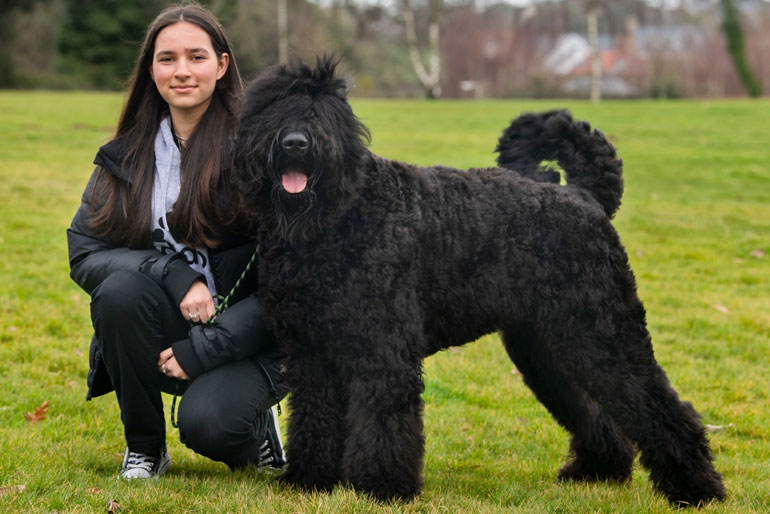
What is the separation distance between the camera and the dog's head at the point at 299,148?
3.20 metres

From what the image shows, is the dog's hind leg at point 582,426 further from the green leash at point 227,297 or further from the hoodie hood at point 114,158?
the hoodie hood at point 114,158

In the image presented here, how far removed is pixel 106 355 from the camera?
3811mm

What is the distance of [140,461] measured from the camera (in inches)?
155

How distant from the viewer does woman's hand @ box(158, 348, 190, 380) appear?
3.81 metres

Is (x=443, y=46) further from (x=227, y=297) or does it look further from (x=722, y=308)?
(x=227, y=297)

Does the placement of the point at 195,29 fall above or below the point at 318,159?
above

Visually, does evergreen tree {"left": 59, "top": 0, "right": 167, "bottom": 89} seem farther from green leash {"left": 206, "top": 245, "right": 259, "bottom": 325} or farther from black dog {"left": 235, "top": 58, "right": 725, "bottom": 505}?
black dog {"left": 235, "top": 58, "right": 725, "bottom": 505}

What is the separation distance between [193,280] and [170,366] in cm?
43

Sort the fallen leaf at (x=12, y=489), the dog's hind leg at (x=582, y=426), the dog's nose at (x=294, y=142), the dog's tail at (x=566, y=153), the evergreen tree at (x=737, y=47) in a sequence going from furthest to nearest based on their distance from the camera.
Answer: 1. the evergreen tree at (x=737, y=47)
2. the dog's hind leg at (x=582, y=426)
3. the dog's tail at (x=566, y=153)
4. the fallen leaf at (x=12, y=489)
5. the dog's nose at (x=294, y=142)

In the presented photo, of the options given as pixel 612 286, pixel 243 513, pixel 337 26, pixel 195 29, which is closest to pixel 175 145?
pixel 195 29

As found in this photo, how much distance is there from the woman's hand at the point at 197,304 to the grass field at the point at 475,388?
779 mm

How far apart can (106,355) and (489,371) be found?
3017mm

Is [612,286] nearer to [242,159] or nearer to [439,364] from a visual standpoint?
[242,159]

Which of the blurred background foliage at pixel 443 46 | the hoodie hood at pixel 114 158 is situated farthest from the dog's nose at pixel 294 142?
the blurred background foliage at pixel 443 46
